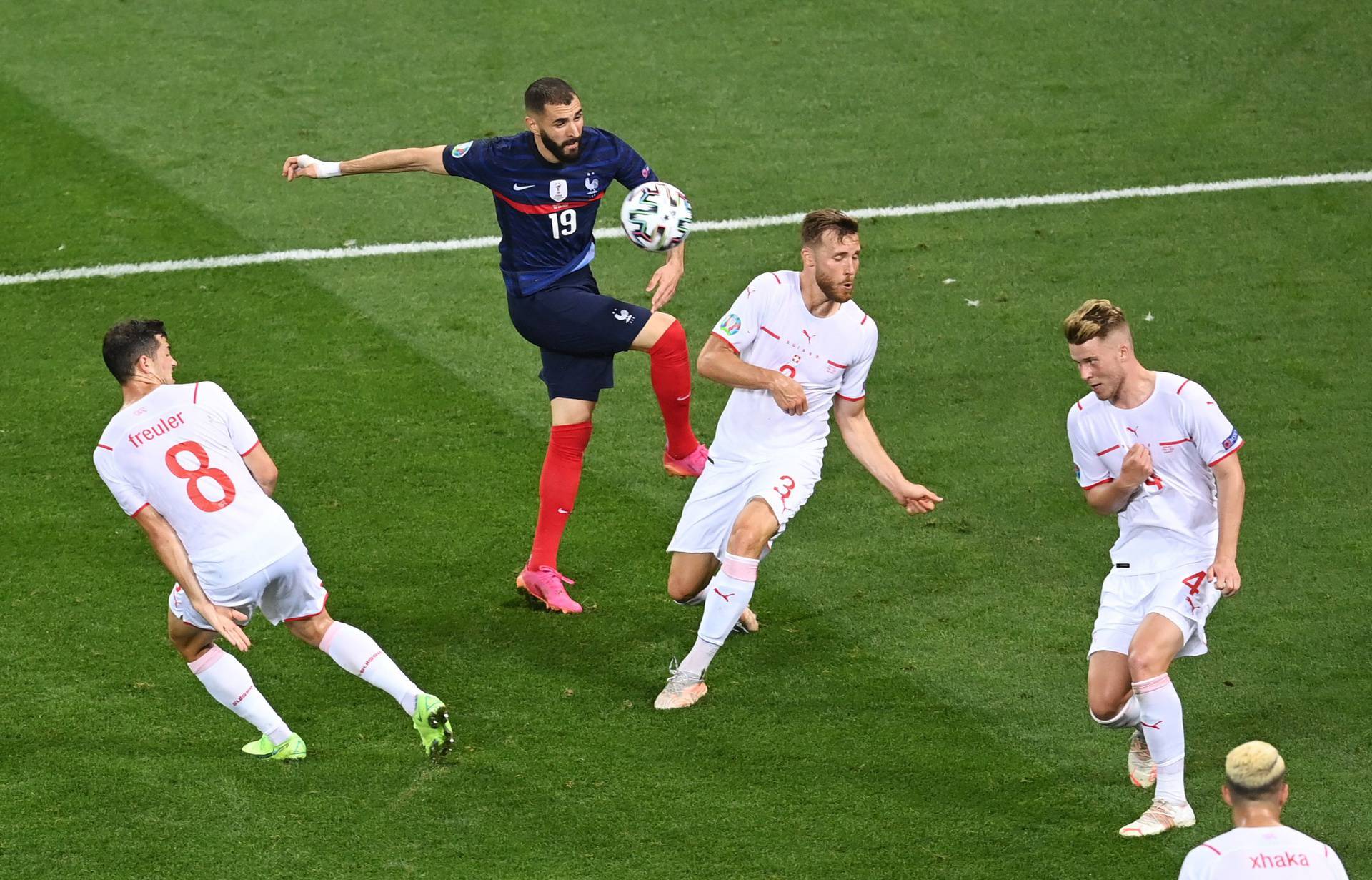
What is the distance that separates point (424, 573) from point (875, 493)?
92.7 inches

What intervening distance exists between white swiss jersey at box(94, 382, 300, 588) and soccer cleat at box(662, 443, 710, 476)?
2220 millimetres

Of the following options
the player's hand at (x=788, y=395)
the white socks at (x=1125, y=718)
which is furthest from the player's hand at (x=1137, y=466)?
the player's hand at (x=788, y=395)

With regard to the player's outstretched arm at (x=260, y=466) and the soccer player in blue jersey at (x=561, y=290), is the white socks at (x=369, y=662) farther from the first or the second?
the soccer player in blue jersey at (x=561, y=290)

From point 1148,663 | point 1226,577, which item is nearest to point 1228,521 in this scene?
point 1226,577

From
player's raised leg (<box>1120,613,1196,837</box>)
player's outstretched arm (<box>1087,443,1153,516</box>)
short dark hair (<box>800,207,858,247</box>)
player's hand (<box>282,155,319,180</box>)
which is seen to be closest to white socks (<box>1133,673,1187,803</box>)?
player's raised leg (<box>1120,613,1196,837</box>)

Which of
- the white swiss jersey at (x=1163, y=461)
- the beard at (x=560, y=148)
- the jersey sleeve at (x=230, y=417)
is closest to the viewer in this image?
the white swiss jersey at (x=1163, y=461)

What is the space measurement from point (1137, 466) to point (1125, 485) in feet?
0.41

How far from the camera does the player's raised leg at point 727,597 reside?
726 cm

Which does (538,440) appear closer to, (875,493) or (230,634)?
(875,493)

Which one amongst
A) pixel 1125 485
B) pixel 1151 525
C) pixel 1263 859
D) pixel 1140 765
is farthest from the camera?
pixel 1140 765

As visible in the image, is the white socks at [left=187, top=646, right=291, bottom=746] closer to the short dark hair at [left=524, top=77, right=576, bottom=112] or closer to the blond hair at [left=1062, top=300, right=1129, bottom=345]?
the short dark hair at [left=524, top=77, right=576, bottom=112]

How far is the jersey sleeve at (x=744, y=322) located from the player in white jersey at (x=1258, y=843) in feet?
10.5

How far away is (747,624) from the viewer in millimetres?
8023

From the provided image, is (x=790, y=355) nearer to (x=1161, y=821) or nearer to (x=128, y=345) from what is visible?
(x=1161, y=821)
